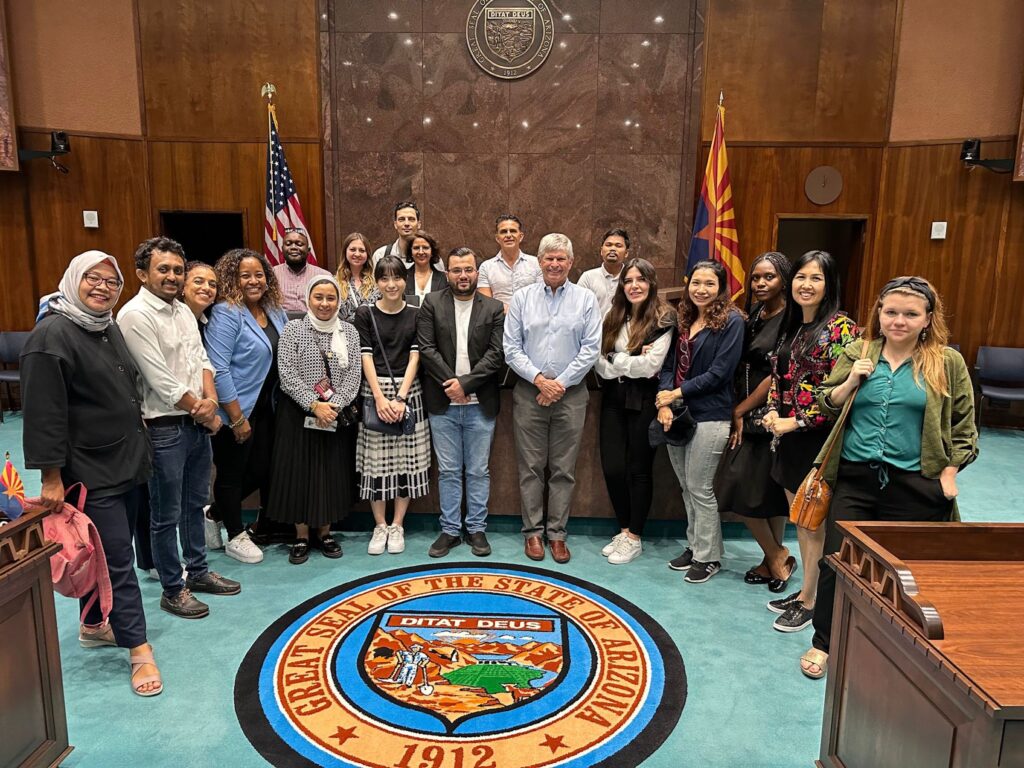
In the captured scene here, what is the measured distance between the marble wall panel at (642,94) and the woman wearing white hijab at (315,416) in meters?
4.57

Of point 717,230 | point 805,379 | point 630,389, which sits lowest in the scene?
point 630,389

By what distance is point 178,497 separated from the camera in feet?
11.0

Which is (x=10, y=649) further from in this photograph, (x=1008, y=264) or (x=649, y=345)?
(x=1008, y=264)

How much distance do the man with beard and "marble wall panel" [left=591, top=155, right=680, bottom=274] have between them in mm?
3580

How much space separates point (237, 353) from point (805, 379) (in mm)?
2886

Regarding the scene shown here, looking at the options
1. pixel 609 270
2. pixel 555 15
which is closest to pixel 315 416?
A: pixel 609 270

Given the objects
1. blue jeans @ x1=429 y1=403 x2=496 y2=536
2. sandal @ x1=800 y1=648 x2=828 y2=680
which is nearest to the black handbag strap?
blue jeans @ x1=429 y1=403 x2=496 y2=536

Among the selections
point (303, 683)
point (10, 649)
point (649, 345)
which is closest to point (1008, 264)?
point (649, 345)

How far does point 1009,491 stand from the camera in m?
5.82

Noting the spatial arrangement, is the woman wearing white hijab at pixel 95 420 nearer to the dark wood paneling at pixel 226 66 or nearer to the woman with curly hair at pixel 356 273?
the woman with curly hair at pixel 356 273

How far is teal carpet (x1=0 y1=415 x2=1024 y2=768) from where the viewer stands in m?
2.61

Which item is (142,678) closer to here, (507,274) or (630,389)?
(630,389)

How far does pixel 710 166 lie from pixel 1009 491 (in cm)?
357

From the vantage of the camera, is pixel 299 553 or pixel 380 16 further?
pixel 380 16
